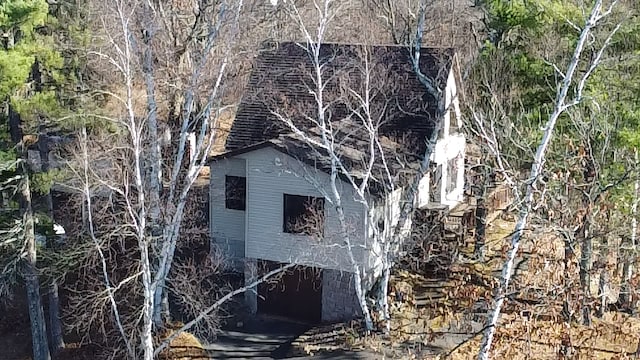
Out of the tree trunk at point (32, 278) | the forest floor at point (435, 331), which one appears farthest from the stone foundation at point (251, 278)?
the tree trunk at point (32, 278)

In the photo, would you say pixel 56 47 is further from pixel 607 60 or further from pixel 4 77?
pixel 607 60

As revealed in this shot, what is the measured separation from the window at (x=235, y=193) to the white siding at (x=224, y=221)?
0.11 metres

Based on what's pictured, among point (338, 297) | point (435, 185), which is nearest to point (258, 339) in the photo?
point (338, 297)

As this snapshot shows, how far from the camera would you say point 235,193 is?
811 inches

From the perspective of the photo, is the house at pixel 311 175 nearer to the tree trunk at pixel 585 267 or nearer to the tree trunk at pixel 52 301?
A: the tree trunk at pixel 52 301

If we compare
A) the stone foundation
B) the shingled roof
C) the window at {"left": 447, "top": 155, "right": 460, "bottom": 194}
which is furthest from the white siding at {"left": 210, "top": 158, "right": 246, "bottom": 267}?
the window at {"left": 447, "top": 155, "right": 460, "bottom": 194}

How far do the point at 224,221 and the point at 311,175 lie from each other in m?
4.10

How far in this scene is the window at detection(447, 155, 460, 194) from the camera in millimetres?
24531

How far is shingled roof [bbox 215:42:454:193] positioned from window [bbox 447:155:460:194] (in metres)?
4.21

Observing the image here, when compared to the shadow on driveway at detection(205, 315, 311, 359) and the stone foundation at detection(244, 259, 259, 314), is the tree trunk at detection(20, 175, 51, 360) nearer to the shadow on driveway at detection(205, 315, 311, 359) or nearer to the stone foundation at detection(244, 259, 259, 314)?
the shadow on driveway at detection(205, 315, 311, 359)

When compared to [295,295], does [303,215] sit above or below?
above

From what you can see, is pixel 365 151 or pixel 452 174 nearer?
pixel 365 151

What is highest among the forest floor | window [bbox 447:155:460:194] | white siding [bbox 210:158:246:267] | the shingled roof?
the shingled roof

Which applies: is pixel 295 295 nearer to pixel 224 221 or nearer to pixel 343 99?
pixel 224 221
